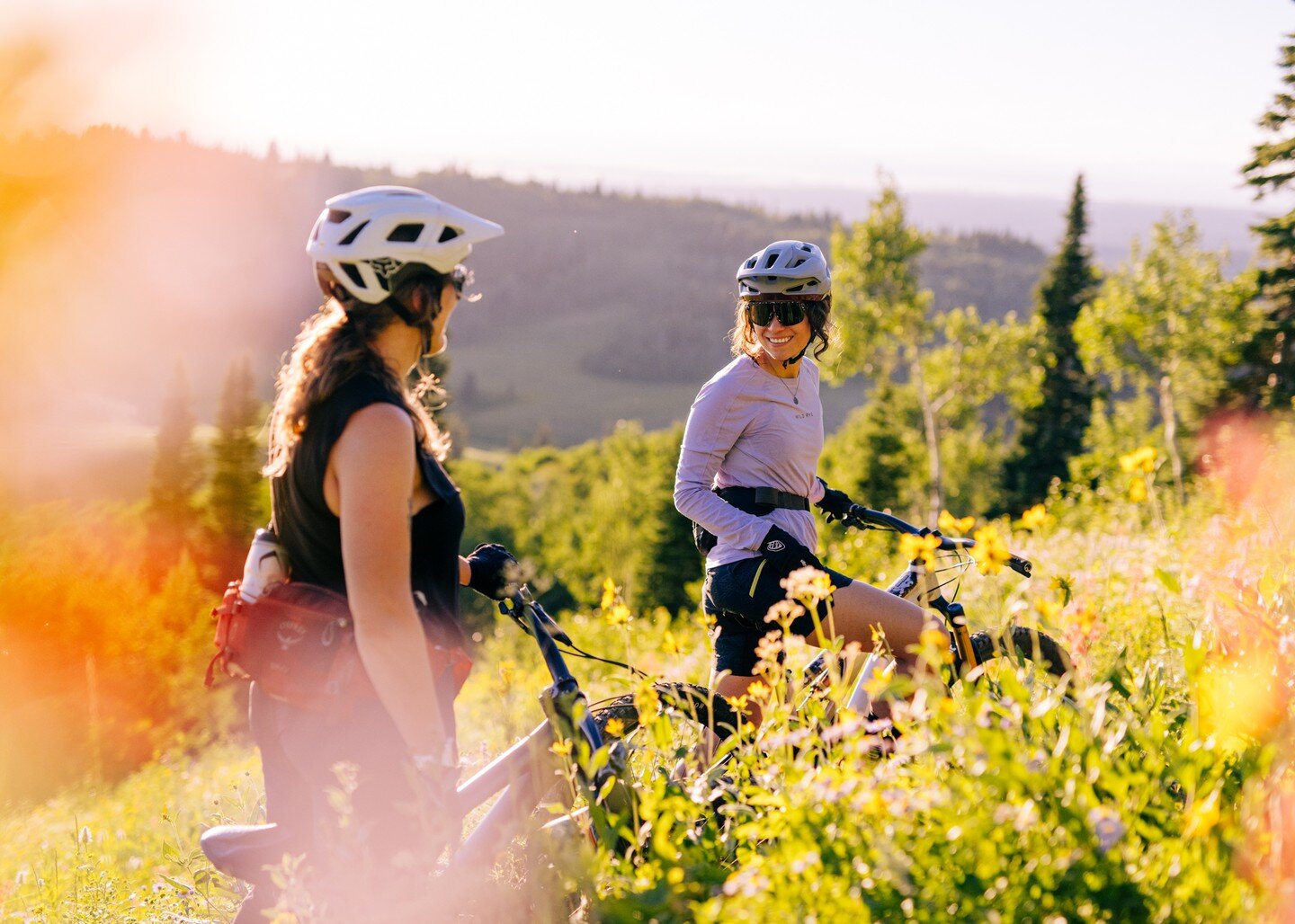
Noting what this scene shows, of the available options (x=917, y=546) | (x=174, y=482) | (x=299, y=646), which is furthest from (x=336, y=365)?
(x=174, y=482)

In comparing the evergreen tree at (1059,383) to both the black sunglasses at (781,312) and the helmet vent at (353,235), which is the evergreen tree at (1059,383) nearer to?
the black sunglasses at (781,312)

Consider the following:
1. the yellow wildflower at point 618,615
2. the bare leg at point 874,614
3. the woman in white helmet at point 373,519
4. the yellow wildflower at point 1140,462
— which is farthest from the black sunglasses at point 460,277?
the yellow wildflower at point 1140,462

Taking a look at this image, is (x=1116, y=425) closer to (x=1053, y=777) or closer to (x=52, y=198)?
(x=1053, y=777)

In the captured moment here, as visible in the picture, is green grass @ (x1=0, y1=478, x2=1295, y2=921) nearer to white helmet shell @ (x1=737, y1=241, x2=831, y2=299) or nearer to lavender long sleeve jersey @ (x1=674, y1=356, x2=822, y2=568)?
lavender long sleeve jersey @ (x1=674, y1=356, x2=822, y2=568)

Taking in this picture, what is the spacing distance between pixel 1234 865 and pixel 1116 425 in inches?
2723

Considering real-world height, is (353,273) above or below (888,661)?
above

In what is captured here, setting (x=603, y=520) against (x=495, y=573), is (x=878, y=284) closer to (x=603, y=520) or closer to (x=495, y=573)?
(x=603, y=520)

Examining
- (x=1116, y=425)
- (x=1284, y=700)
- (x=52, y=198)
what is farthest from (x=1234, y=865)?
(x=52, y=198)

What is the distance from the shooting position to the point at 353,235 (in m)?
3.22

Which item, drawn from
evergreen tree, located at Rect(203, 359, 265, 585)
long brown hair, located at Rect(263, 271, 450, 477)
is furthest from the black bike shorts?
evergreen tree, located at Rect(203, 359, 265, 585)

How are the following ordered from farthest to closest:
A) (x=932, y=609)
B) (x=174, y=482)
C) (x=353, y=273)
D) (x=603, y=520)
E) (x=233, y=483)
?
(x=603, y=520) → (x=174, y=482) → (x=233, y=483) → (x=932, y=609) → (x=353, y=273)

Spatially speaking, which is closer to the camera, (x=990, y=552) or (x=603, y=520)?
(x=990, y=552)

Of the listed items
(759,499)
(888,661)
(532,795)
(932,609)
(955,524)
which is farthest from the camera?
(759,499)

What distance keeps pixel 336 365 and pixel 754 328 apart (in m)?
2.51
